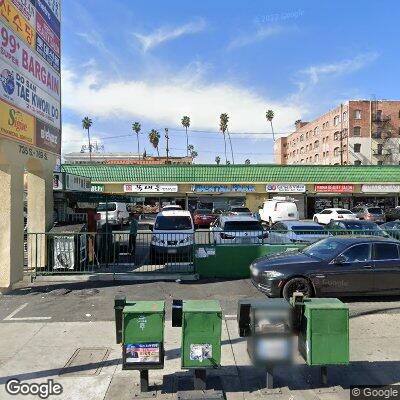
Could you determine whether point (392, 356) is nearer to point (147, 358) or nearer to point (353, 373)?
point (353, 373)

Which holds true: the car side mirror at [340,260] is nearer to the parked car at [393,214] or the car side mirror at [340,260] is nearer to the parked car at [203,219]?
→ the parked car at [203,219]

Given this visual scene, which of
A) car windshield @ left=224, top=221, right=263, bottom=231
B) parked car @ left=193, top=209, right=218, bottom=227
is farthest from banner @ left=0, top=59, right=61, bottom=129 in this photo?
parked car @ left=193, top=209, right=218, bottom=227

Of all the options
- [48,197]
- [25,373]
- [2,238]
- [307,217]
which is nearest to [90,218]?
[48,197]

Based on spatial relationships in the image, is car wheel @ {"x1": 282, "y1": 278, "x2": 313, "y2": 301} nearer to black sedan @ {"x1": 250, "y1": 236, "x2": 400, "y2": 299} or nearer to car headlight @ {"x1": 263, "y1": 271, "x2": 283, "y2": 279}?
black sedan @ {"x1": 250, "y1": 236, "x2": 400, "y2": 299}

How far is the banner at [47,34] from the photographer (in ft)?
36.1

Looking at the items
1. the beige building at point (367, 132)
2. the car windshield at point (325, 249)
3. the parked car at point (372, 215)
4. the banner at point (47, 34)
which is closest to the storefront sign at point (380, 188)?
the parked car at point (372, 215)

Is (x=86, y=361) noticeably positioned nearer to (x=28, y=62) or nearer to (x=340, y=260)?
(x=340, y=260)

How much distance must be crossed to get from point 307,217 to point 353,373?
33.0 meters

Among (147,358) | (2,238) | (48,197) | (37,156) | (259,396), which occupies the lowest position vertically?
(259,396)

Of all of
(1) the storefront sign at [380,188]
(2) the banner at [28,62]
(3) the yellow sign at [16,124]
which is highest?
(2) the banner at [28,62]

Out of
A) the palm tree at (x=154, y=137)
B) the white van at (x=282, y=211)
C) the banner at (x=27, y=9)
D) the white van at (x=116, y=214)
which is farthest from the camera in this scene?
the palm tree at (x=154, y=137)

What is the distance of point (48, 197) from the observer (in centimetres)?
1220

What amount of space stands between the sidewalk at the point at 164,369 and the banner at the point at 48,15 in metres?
8.46

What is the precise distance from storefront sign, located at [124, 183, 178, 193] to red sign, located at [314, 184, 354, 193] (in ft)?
41.4
